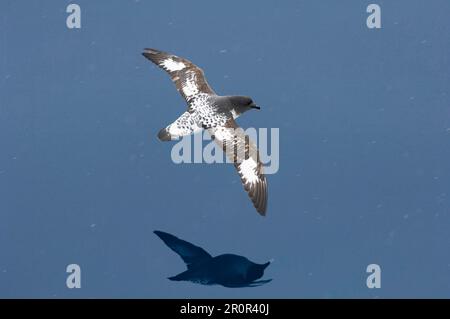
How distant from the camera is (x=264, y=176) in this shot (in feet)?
36.2

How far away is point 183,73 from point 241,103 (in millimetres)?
1330

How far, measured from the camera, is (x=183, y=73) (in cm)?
1226

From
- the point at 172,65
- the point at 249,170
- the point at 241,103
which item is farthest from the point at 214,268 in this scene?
the point at 172,65

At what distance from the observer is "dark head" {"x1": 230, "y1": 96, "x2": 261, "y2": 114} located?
11.4 meters

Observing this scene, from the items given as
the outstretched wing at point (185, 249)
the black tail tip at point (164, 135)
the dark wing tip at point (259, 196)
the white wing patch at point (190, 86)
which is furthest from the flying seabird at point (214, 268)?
the white wing patch at point (190, 86)

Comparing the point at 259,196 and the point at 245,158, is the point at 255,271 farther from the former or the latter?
the point at 245,158

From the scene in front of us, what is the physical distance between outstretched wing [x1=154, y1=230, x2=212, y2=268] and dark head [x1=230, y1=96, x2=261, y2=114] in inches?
79.4

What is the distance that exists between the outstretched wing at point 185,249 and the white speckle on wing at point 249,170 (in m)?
1.14

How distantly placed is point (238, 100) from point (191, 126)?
0.75 metres

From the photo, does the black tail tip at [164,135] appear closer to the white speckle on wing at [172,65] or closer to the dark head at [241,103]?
the dark head at [241,103]

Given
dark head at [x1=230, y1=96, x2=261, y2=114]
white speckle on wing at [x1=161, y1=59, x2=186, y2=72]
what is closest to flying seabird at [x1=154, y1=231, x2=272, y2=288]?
dark head at [x1=230, y1=96, x2=261, y2=114]

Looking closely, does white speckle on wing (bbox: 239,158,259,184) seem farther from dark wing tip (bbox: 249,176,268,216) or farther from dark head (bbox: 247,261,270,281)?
dark head (bbox: 247,261,270,281)

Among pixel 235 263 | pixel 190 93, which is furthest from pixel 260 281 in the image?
pixel 190 93

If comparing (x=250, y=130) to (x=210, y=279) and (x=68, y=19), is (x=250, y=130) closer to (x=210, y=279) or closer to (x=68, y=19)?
(x=210, y=279)
